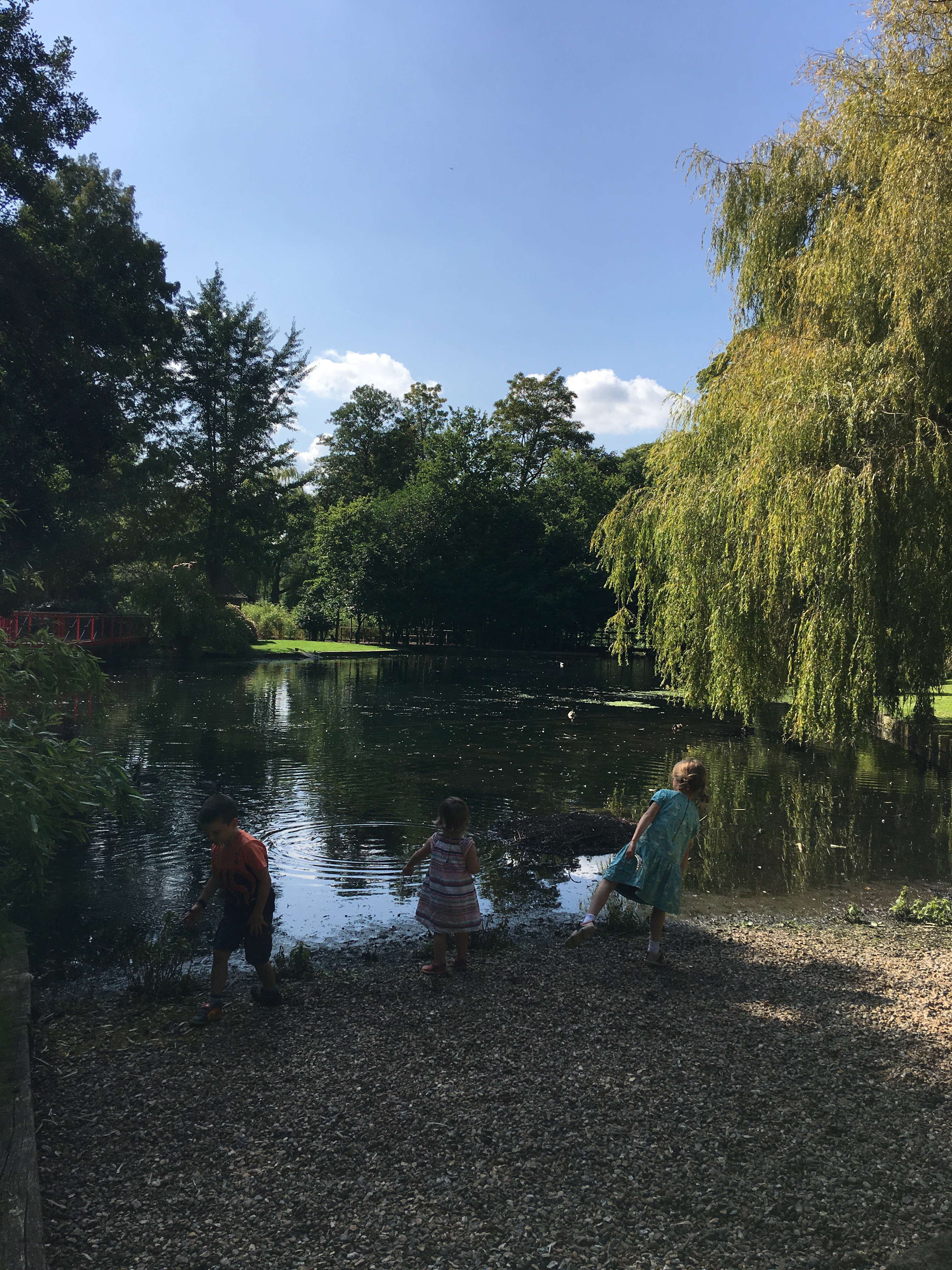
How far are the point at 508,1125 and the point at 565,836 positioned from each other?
21.5ft

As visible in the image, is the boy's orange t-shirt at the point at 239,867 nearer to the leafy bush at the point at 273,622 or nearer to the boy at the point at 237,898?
the boy at the point at 237,898

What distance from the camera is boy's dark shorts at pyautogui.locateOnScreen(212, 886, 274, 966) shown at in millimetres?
5156

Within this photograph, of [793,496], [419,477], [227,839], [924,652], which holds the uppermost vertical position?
[419,477]

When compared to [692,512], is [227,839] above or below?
below

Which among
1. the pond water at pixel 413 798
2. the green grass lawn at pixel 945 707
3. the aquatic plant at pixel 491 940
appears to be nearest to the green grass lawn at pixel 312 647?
the pond water at pixel 413 798

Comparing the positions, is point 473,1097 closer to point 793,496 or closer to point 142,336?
point 793,496

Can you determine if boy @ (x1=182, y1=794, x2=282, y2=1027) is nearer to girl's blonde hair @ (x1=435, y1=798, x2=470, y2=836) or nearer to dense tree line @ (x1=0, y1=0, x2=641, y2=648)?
girl's blonde hair @ (x1=435, y1=798, x2=470, y2=836)

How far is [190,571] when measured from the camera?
3878 centimetres

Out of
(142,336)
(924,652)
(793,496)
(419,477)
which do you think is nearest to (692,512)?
(793,496)

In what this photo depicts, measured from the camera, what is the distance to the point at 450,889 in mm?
5797

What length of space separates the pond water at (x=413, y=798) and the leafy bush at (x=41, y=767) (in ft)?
4.34

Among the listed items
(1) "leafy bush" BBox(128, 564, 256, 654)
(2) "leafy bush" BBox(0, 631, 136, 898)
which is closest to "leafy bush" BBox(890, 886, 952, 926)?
(2) "leafy bush" BBox(0, 631, 136, 898)

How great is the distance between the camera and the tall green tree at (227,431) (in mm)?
49531

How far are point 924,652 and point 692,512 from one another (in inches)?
154
